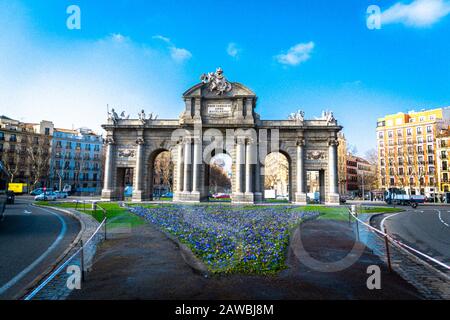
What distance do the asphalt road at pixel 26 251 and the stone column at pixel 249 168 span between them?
2091 cm

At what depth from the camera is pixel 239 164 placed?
109ft

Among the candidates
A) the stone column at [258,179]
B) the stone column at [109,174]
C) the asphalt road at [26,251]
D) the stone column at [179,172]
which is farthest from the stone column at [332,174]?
the asphalt road at [26,251]

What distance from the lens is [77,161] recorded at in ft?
251

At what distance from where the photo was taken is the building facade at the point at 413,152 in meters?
64.9

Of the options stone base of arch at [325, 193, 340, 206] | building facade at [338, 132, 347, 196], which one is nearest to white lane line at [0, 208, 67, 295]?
stone base of arch at [325, 193, 340, 206]

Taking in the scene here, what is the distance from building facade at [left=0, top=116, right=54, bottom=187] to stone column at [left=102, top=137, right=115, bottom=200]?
37.0 m

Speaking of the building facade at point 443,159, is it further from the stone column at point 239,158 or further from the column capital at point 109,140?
the column capital at point 109,140

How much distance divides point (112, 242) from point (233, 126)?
25.1 meters

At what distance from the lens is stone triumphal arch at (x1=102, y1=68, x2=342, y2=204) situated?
3338 centimetres

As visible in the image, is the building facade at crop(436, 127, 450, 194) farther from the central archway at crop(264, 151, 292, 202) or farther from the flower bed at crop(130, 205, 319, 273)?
the flower bed at crop(130, 205, 319, 273)

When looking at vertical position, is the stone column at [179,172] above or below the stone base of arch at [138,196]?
above

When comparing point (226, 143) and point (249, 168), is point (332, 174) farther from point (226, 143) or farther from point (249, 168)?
point (226, 143)
